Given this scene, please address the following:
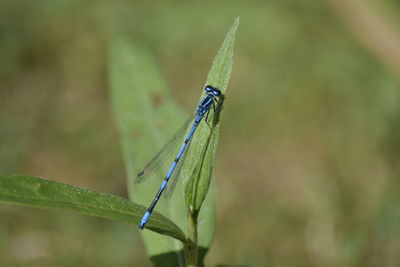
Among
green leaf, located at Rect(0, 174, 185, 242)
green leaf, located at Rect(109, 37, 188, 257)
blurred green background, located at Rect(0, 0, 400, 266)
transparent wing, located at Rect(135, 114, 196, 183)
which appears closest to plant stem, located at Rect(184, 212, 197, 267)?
green leaf, located at Rect(0, 174, 185, 242)

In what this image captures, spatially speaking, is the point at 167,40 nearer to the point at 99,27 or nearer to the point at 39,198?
the point at 99,27

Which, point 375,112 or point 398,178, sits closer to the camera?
point 398,178

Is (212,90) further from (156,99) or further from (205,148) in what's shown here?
(156,99)

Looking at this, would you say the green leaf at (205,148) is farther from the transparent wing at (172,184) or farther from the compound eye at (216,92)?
the transparent wing at (172,184)

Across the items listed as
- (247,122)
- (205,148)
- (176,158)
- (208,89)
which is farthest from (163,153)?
(247,122)

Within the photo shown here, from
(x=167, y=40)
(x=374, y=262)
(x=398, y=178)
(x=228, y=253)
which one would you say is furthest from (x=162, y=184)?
(x=167, y=40)

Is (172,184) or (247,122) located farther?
(247,122)

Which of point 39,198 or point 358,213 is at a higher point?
point 358,213
